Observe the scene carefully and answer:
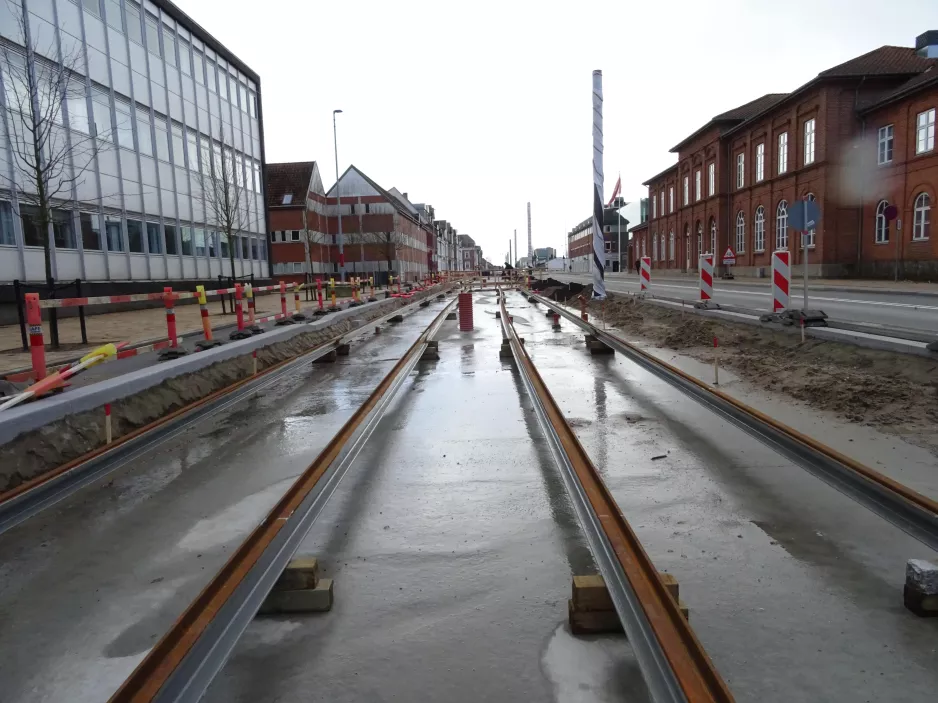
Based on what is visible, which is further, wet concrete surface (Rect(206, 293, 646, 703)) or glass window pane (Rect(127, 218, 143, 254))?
glass window pane (Rect(127, 218, 143, 254))

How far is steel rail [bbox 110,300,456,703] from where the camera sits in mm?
2377

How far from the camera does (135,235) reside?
77.8 ft

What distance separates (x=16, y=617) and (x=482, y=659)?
2.33m

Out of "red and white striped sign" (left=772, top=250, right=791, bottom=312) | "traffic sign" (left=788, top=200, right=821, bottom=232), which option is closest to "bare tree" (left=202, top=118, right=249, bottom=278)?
"red and white striped sign" (left=772, top=250, right=791, bottom=312)

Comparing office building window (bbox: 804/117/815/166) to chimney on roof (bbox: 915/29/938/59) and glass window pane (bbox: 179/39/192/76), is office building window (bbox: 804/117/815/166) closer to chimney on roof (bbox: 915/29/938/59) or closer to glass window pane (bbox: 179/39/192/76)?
chimney on roof (bbox: 915/29/938/59)

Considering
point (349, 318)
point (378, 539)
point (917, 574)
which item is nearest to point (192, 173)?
point (349, 318)

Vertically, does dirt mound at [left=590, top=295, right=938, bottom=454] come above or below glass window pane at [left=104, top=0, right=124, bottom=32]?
below

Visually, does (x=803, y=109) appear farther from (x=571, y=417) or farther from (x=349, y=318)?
(x=571, y=417)

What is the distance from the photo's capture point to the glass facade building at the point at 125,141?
58.4ft

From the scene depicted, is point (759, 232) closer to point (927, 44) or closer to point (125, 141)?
point (927, 44)

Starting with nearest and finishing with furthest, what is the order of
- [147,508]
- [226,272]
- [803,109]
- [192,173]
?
[147,508]
[192,173]
[226,272]
[803,109]

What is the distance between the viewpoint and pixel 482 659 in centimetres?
260

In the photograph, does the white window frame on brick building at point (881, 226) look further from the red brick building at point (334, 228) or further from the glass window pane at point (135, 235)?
the glass window pane at point (135, 235)

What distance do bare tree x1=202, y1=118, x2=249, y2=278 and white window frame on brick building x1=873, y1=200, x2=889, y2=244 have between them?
107 feet
